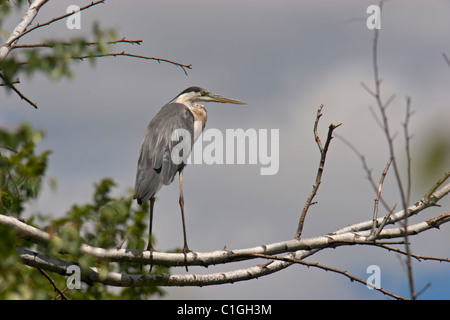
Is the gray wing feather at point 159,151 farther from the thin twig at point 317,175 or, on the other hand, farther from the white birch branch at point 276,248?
the thin twig at point 317,175

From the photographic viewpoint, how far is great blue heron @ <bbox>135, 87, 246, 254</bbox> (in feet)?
17.3

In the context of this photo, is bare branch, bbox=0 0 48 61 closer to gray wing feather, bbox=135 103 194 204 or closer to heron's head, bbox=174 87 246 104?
gray wing feather, bbox=135 103 194 204

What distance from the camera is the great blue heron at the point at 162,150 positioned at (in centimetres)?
526

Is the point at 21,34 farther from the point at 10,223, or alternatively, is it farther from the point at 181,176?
the point at 181,176

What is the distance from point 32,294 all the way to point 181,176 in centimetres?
414

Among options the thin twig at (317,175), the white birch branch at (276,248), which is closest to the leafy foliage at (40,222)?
the white birch branch at (276,248)

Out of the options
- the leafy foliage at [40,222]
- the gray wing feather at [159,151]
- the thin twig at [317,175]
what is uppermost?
the gray wing feather at [159,151]

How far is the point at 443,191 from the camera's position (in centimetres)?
446

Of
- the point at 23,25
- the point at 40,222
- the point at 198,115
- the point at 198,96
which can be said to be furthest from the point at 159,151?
the point at 40,222

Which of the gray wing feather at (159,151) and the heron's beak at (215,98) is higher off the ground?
the heron's beak at (215,98)

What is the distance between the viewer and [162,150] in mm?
5824
